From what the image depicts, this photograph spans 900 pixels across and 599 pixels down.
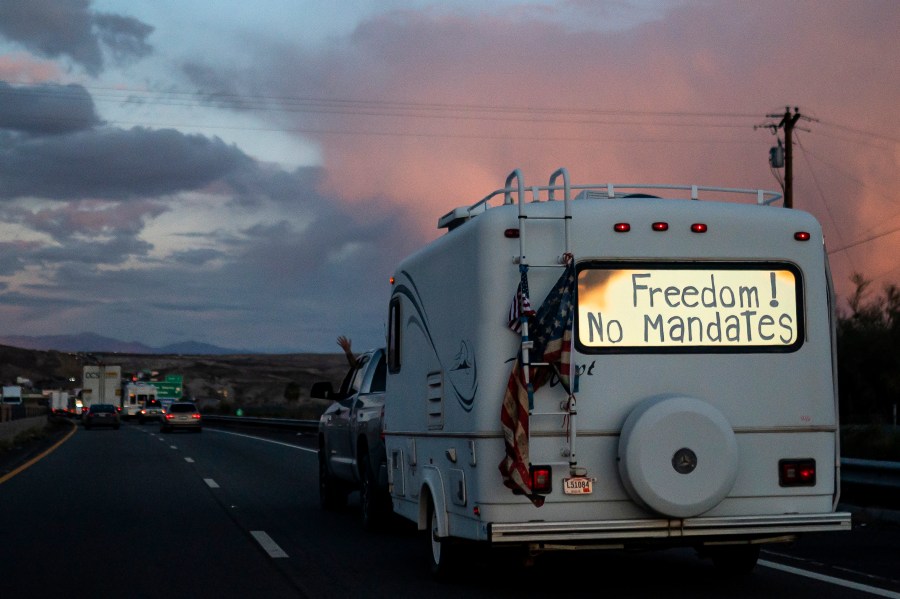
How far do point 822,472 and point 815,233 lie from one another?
1.72 metres

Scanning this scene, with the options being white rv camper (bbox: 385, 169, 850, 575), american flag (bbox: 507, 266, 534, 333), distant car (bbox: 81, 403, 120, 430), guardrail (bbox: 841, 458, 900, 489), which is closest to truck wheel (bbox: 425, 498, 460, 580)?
white rv camper (bbox: 385, 169, 850, 575)

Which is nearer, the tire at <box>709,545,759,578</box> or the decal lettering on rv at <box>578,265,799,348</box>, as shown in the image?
the decal lettering on rv at <box>578,265,799,348</box>

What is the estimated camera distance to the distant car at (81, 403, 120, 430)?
59.1 m

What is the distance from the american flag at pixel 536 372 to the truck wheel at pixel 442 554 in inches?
55.7

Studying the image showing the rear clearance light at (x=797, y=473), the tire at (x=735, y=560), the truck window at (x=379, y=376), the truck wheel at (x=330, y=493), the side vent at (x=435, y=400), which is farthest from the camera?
the truck wheel at (x=330, y=493)

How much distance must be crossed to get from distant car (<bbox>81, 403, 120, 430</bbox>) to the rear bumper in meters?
53.2

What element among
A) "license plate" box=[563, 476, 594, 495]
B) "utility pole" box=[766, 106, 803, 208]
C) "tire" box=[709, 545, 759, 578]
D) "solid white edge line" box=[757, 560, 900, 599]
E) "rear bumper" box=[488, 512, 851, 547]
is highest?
"utility pole" box=[766, 106, 803, 208]

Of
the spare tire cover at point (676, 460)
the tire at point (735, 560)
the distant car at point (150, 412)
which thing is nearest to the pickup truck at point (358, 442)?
the tire at point (735, 560)

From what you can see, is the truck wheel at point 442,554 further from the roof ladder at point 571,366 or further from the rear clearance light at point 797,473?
the rear clearance light at point 797,473

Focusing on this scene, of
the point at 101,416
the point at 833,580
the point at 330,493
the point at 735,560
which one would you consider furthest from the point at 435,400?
the point at 101,416

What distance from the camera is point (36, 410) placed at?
65625mm

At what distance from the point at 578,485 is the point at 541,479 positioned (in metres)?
0.28

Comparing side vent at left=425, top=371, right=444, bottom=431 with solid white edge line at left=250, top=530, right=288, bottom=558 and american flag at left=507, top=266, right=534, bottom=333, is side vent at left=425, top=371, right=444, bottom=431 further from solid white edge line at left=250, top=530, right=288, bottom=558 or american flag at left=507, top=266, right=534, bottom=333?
solid white edge line at left=250, top=530, right=288, bottom=558

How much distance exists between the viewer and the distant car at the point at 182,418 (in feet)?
167
